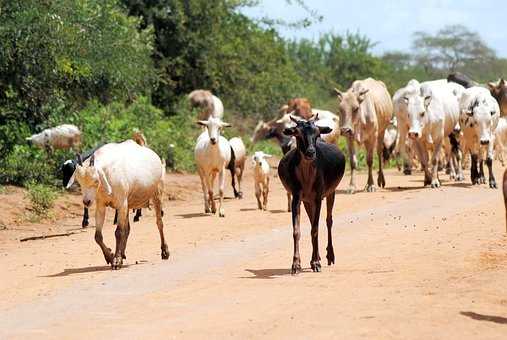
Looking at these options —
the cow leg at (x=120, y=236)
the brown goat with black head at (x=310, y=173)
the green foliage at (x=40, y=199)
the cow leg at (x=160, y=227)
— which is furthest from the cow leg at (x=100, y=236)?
the green foliage at (x=40, y=199)

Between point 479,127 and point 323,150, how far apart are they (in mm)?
10564

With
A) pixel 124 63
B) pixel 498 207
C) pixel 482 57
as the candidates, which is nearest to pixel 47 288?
pixel 498 207

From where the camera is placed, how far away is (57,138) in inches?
899

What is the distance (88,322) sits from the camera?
9.63 meters

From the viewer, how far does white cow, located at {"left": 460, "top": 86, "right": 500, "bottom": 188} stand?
895 inches

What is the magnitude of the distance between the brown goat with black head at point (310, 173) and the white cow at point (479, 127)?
9.92m

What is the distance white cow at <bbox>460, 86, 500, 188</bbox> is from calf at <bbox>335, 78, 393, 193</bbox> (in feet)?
5.99

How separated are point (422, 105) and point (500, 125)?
9.35 m

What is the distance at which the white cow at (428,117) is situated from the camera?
22.5 meters

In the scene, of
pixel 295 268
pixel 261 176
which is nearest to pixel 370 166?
pixel 261 176

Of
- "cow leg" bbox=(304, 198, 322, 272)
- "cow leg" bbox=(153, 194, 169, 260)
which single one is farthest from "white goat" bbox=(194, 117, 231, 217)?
"cow leg" bbox=(304, 198, 322, 272)

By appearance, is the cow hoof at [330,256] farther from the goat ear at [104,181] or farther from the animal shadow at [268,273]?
the goat ear at [104,181]

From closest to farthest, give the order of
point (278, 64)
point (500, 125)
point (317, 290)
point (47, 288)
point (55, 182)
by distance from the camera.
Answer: point (317, 290), point (47, 288), point (55, 182), point (500, 125), point (278, 64)

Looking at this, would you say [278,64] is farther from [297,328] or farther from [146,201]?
[297,328]
